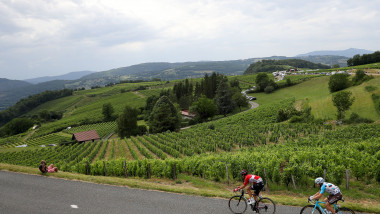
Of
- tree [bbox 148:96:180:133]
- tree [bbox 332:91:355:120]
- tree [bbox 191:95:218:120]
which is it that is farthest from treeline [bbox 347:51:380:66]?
tree [bbox 148:96:180:133]

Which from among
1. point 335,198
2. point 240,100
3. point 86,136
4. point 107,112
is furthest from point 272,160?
point 107,112

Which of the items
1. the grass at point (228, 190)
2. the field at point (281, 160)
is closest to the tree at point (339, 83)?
the field at point (281, 160)

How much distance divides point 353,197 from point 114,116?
328ft

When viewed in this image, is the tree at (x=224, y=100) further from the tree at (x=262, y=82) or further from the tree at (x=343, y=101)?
the tree at (x=343, y=101)

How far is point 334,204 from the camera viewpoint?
8734 mm

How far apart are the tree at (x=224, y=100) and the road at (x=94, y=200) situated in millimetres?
65725

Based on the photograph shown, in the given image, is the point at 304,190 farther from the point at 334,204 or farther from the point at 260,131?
the point at 260,131

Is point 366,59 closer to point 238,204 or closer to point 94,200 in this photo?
point 238,204

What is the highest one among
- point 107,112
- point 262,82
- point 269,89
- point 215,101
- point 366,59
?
point 366,59

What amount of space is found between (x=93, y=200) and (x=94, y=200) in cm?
6

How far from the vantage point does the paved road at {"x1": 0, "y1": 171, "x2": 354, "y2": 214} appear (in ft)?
38.9

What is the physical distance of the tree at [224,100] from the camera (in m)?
78.5

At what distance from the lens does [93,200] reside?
13.3 meters

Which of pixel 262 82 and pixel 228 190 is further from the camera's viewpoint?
pixel 262 82
